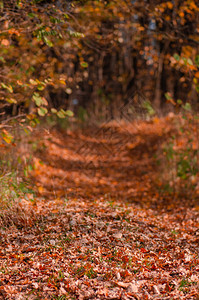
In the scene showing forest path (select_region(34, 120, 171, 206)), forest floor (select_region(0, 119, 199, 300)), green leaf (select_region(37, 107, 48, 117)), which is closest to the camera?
forest floor (select_region(0, 119, 199, 300))

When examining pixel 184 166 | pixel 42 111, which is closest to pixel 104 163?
pixel 184 166

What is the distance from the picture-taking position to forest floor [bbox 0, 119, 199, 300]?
2867mm

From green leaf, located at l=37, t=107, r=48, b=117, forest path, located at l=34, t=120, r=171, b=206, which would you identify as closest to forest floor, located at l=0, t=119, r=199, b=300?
forest path, located at l=34, t=120, r=171, b=206

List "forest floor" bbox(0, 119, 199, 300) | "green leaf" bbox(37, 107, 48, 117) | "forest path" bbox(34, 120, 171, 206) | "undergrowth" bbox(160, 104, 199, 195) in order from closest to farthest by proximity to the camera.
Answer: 1. "forest floor" bbox(0, 119, 199, 300)
2. "green leaf" bbox(37, 107, 48, 117)
3. "undergrowth" bbox(160, 104, 199, 195)
4. "forest path" bbox(34, 120, 171, 206)

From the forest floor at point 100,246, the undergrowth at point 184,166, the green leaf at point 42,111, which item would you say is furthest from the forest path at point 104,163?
the green leaf at point 42,111

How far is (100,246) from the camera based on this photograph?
3582 millimetres

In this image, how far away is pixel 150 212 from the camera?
5293mm

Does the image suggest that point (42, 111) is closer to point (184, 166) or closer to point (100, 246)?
point (100, 246)

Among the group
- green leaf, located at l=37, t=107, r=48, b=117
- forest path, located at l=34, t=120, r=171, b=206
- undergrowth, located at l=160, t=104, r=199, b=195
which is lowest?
forest path, located at l=34, t=120, r=171, b=206

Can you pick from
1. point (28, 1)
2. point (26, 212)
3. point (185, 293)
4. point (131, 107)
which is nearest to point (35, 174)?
point (26, 212)

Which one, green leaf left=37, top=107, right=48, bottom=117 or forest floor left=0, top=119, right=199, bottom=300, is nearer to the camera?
forest floor left=0, top=119, right=199, bottom=300

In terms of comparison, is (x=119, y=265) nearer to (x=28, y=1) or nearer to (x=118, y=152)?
(x=28, y=1)

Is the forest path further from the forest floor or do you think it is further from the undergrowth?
the undergrowth

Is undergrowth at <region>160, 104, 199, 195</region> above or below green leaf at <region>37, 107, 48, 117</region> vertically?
below
